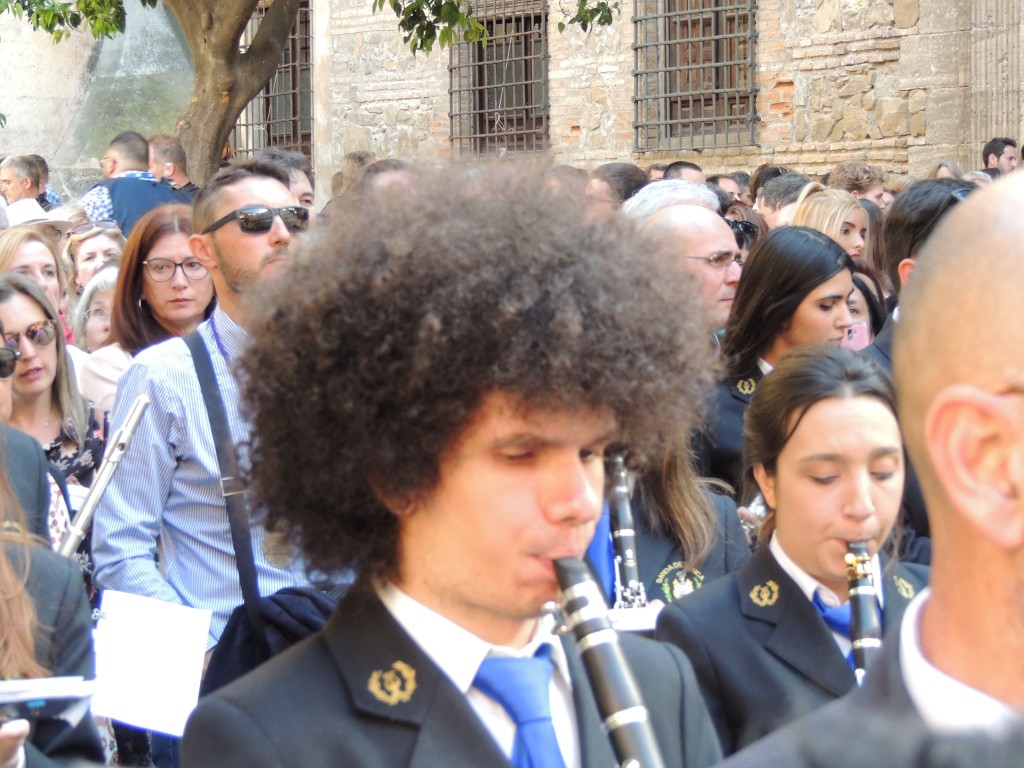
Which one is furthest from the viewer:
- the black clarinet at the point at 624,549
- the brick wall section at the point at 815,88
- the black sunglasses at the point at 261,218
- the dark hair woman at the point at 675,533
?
the brick wall section at the point at 815,88

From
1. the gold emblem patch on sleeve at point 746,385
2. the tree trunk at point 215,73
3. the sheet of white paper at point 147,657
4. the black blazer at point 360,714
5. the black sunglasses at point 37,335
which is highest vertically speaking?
the tree trunk at point 215,73

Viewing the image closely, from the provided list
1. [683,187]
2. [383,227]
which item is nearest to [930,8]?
[683,187]

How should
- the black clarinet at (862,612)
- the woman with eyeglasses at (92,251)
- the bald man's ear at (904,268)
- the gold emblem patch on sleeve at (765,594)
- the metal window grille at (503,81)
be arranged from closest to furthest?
the black clarinet at (862,612)
the gold emblem patch on sleeve at (765,594)
the bald man's ear at (904,268)
the woman with eyeglasses at (92,251)
the metal window grille at (503,81)

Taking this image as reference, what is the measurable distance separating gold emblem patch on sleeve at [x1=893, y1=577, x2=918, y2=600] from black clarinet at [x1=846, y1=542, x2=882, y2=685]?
8 cm

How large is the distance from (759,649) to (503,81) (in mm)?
15439

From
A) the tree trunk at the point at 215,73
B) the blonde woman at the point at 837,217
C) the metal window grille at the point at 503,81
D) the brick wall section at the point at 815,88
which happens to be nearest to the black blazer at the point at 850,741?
the blonde woman at the point at 837,217

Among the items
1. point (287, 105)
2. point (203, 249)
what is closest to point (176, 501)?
point (203, 249)

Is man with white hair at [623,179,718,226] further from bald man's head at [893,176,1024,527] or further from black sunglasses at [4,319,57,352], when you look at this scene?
bald man's head at [893,176,1024,527]

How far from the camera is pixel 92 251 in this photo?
24.8 ft

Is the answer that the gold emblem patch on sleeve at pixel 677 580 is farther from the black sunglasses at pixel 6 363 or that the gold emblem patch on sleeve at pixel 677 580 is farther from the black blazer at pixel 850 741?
the black blazer at pixel 850 741

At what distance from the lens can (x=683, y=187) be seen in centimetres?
585

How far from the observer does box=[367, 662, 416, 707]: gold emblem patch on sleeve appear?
6.97 ft

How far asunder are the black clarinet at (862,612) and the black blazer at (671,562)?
58 centimetres

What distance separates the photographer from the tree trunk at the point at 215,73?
1320 cm
